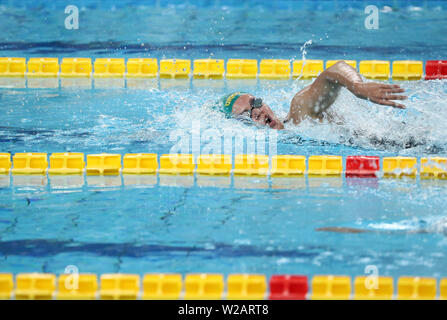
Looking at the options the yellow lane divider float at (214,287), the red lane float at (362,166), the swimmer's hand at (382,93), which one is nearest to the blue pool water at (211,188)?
the red lane float at (362,166)

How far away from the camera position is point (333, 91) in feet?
15.1

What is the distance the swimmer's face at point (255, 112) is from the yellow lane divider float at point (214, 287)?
1.89 metres

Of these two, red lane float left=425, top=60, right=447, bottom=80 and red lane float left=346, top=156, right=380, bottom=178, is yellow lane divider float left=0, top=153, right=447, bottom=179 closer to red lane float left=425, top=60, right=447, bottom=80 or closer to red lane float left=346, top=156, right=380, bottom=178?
red lane float left=346, top=156, right=380, bottom=178

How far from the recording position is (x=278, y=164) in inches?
174

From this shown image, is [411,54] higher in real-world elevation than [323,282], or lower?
higher

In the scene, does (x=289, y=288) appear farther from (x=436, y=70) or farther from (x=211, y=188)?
(x=436, y=70)

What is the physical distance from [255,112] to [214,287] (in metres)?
1.97

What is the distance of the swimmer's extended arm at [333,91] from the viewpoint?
12.8 feet

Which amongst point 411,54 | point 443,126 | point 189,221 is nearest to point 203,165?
point 189,221

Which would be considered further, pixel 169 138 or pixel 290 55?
pixel 290 55

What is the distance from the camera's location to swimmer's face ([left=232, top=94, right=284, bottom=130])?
484 centimetres
